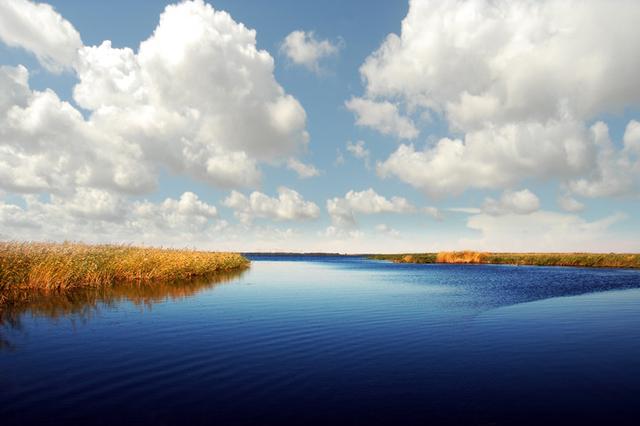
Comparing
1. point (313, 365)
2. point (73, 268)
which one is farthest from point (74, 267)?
point (313, 365)

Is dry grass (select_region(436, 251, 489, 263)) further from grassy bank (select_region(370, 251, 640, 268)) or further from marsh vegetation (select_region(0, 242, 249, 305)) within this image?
marsh vegetation (select_region(0, 242, 249, 305))

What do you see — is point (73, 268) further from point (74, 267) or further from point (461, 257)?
point (461, 257)

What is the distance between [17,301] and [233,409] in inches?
812

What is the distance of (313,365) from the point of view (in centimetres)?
1148

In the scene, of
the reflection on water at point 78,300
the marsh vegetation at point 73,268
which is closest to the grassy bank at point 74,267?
the marsh vegetation at point 73,268

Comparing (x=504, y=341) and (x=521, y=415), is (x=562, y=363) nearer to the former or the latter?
(x=504, y=341)

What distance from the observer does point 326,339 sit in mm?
14812

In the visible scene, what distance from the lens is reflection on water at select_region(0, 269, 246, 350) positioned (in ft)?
59.0

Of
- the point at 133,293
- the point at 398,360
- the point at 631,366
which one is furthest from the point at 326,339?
the point at 133,293

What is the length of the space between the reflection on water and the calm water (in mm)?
202

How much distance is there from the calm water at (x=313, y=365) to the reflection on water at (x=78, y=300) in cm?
20

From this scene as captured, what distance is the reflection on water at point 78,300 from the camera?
18.0 m

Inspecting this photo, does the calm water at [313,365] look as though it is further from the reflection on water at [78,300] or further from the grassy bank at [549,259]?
the grassy bank at [549,259]

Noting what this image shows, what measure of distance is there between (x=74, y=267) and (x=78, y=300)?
5.82 m
